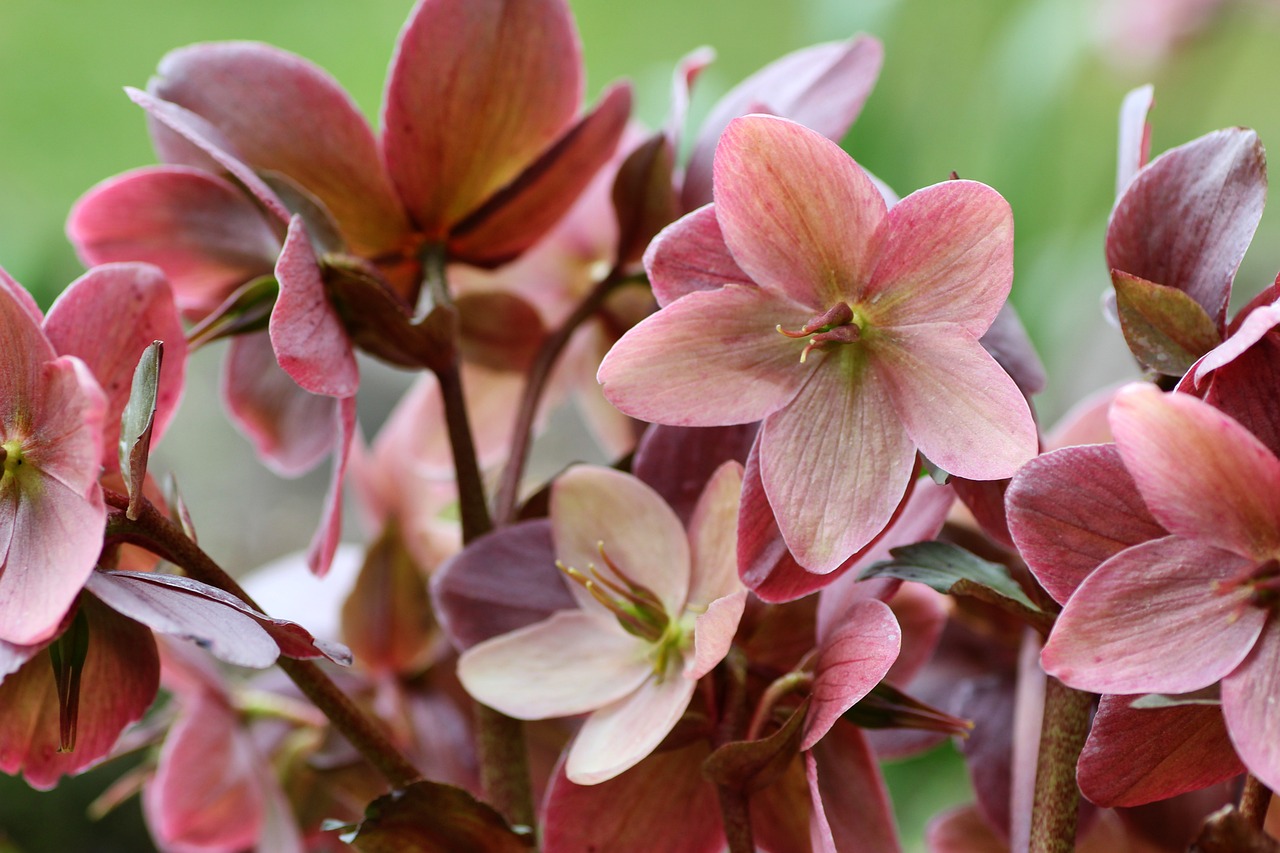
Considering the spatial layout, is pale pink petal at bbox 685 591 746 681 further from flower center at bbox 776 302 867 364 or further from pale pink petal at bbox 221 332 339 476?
pale pink petal at bbox 221 332 339 476

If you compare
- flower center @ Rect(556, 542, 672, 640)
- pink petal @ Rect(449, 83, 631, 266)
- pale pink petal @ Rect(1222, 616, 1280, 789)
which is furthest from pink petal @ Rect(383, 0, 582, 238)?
pale pink petal @ Rect(1222, 616, 1280, 789)

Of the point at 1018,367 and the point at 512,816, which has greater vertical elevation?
the point at 1018,367

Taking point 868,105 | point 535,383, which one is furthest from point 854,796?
point 868,105

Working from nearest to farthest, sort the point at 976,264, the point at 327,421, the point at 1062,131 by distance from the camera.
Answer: the point at 976,264 < the point at 327,421 < the point at 1062,131

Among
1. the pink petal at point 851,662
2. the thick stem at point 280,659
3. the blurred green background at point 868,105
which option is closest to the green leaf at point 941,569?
the pink petal at point 851,662

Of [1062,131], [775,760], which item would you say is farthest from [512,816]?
[1062,131]

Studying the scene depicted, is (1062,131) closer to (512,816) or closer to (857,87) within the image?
(857,87)

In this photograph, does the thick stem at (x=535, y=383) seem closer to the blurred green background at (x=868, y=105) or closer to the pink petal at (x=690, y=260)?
the pink petal at (x=690, y=260)
